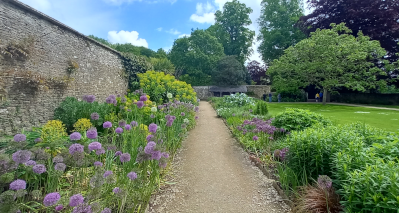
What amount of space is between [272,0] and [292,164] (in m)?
34.3

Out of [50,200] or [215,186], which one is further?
[215,186]

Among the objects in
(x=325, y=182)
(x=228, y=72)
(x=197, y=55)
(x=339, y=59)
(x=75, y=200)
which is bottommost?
(x=325, y=182)

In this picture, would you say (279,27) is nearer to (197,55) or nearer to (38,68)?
(197,55)

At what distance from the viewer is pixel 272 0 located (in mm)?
31062

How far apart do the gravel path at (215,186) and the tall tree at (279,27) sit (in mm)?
28809

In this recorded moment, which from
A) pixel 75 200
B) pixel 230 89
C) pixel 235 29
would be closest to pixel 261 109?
pixel 75 200

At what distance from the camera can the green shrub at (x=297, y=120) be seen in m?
4.42

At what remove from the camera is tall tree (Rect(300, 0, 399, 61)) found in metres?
17.2

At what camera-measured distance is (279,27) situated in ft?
101

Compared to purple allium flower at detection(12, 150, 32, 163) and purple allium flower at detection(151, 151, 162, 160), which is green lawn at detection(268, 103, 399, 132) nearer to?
purple allium flower at detection(151, 151, 162, 160)

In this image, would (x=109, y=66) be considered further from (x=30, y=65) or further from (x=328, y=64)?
(x=328, y=64)

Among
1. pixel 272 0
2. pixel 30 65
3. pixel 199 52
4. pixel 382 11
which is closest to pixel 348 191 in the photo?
pixel 30 65

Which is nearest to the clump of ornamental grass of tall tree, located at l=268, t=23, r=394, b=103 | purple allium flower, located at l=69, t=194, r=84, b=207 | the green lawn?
purple allium flower, located at l=69, t=194, r=84, b=207

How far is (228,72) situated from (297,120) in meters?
25.3
